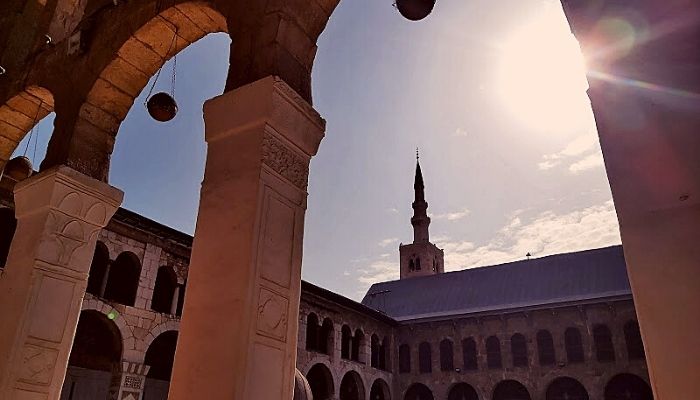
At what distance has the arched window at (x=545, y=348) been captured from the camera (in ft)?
68.0

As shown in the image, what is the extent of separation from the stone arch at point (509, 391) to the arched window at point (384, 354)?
4.52m

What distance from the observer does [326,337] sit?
19.3 metres

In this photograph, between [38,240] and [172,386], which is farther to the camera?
[38,240]

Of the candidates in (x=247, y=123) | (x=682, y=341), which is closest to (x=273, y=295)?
(x=247, y=123)

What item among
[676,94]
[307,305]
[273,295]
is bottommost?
[273,295]

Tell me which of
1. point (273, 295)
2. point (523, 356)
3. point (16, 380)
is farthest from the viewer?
point (523, 356)

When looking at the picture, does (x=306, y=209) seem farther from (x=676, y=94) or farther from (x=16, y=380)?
(x=16, y=380)

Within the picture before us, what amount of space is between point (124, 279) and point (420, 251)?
27.7 metres

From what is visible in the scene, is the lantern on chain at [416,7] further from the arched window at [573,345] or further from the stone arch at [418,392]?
the stone arch at [418,392]

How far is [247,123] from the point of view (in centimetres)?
320

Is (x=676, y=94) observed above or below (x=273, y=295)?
above

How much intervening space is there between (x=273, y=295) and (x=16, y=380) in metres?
2.39

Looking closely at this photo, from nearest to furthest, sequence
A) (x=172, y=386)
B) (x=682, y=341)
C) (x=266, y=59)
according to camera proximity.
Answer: (x=682, y=341), (x=172, y=386), (x=266, y=59)

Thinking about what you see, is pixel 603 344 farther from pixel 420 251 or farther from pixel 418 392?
pixel 420 251
